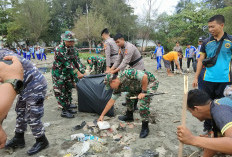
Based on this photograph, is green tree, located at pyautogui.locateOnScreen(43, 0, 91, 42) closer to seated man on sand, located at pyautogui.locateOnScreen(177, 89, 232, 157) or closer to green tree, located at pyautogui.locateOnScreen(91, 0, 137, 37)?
green tree, located at pyautogui.locateOnScreen(91, 0, 137, 37)

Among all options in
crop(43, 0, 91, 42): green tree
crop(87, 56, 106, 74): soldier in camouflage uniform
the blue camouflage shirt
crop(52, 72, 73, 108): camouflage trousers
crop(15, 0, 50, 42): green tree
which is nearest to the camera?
the blue camouflage shirt

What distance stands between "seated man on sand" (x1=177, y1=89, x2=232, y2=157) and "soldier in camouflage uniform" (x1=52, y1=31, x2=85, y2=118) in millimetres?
2490

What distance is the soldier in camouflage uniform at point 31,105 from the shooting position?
2.17 meters

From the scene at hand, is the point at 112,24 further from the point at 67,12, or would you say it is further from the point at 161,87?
the point at 161,87

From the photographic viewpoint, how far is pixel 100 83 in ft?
11.3

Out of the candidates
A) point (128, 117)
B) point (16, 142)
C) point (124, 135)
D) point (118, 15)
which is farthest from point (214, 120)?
point (118, 15)

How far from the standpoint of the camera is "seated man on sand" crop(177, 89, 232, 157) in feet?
3.84

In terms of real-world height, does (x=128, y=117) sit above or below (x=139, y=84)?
below

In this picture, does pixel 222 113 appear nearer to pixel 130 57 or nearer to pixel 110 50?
pixel 130 57

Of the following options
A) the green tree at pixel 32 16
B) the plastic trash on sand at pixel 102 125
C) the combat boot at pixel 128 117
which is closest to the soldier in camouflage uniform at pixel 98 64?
the combat boot at pixel 128 117

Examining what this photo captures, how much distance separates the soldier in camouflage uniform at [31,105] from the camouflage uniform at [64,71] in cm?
107

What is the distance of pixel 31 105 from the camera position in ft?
7.30

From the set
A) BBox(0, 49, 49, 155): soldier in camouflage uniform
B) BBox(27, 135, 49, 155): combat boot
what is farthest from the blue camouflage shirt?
BBox(27, 135, 49, 155): combat boot

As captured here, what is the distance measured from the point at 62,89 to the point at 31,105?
132cm
